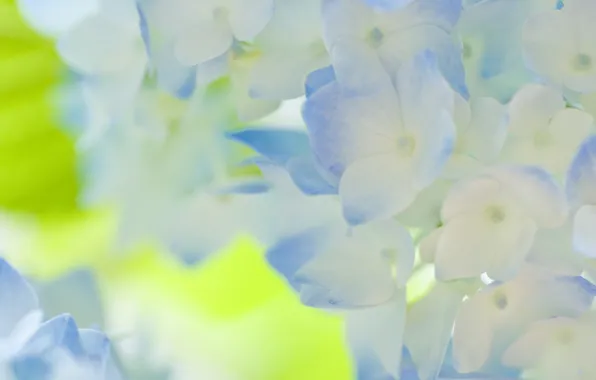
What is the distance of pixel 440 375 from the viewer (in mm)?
267

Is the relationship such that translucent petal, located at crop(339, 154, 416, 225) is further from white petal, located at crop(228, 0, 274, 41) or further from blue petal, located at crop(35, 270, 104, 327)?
blue petal, located at crop(35, 270, 104, 327)

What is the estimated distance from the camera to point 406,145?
240 millimetres

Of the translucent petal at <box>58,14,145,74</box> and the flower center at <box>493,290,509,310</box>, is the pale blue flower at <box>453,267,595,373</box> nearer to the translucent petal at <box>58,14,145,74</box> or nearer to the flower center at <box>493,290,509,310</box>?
the flower center at <box>493,290,509,310</box>

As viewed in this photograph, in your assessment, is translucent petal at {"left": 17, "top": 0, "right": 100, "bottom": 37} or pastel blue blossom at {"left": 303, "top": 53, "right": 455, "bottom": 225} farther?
translucent petal at {"left": 17, "top": 0, "right": 100, "bottom": 37}

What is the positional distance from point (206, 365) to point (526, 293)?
0.16 m

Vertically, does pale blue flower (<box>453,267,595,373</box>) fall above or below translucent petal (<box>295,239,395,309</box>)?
below

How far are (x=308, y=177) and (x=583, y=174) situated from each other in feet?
0.29

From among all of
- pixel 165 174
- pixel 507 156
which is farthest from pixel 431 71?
pixel 165 174

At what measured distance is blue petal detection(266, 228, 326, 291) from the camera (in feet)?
0.85

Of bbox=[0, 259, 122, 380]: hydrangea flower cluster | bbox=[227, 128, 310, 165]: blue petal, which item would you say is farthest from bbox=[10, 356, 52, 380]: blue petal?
bbox=[227, 128, 310, 165]: blue petal

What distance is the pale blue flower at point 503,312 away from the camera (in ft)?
0.80

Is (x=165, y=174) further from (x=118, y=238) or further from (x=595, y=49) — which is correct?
(x=595, y=49)

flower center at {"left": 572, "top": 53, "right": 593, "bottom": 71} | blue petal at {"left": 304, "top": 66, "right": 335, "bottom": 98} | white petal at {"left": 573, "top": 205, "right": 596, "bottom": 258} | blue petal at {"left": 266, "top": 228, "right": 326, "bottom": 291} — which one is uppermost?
blue petal at {"left": 304, "top": 66, "right": 335, "bottom": 98}

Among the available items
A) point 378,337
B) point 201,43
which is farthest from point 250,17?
point 378,337
